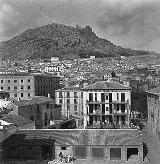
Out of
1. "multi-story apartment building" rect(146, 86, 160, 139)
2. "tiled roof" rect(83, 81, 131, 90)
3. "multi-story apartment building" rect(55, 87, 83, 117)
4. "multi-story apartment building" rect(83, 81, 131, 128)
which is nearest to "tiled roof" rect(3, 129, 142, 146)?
"multi-story apartment building" rect(146, 86, 160, 139)

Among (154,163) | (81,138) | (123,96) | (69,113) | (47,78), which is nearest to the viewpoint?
(154,163)

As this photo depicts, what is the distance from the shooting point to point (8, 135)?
48688mm

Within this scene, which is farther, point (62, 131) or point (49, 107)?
point (49, 107)

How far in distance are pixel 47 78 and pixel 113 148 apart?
58.5m

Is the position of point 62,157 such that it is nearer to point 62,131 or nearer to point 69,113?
point 62,131

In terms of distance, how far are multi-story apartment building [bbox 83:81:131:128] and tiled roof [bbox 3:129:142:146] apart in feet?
44.8

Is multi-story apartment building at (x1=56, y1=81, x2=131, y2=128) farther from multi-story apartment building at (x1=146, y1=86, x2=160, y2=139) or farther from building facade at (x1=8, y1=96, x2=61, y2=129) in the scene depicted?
building facade at (x1=8, y1=96, x2=61, y2=129)

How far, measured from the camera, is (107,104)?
6550 centimetres

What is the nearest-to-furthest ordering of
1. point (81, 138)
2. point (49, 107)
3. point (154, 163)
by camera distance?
point (154, 163)
point (81, 138)
point (49, 107)

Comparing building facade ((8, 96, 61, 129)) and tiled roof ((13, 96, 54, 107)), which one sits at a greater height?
tiled roof ((13, 96, 54, 107))

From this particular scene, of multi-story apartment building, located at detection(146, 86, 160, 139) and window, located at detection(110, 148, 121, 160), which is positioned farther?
multi-story apartment building, located at detection(146, 86, 160, 139)

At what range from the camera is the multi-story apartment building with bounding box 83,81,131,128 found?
6506 cm

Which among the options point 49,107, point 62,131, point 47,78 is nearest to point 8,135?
point 62,131

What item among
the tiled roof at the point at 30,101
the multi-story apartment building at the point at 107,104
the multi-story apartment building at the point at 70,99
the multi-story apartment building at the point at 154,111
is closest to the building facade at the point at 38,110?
the tiled roof at the point at 30,101
